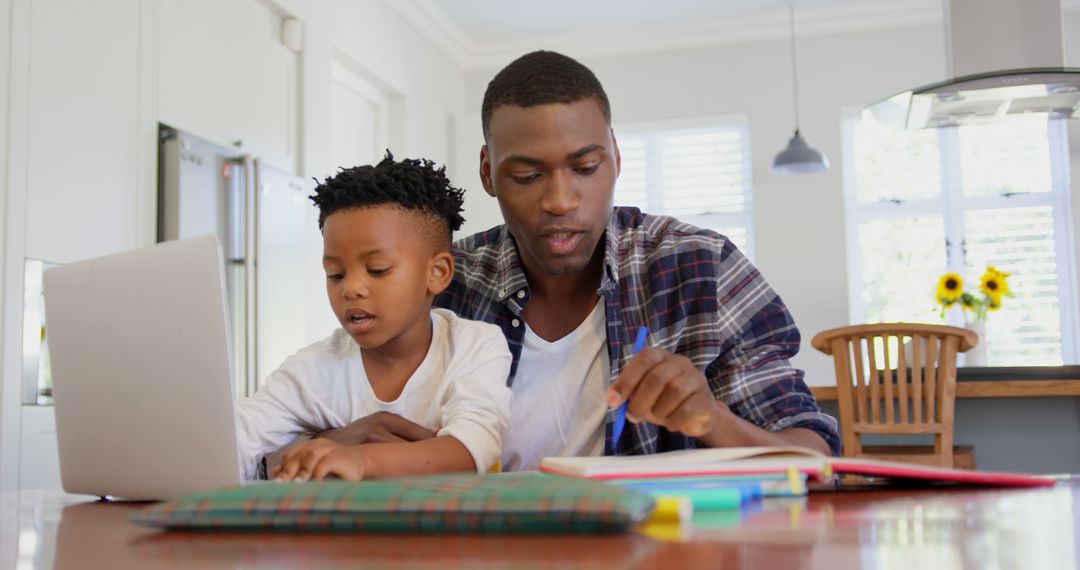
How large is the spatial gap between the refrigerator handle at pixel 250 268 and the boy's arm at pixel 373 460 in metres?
3.00

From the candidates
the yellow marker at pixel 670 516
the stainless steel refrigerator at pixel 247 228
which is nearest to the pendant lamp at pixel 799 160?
the stainless steel refrigerator at pixel 247 228

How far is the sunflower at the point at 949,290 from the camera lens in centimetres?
401

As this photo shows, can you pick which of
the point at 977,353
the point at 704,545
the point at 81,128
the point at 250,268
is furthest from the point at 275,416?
the point at 977,353

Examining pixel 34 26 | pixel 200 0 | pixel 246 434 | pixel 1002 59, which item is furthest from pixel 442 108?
pixel 246 434

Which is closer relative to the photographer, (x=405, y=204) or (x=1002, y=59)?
(x=405, y=204)

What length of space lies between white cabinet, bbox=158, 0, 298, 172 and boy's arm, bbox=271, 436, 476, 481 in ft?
9.71

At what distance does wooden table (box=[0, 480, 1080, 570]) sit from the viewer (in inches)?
19.6

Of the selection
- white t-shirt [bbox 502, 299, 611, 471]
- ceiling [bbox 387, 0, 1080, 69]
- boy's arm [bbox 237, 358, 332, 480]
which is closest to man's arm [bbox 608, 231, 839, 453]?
white t-shirt [bbox 502, 299, 611, 471]

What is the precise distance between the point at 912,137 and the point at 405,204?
16.8 ft

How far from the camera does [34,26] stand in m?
3.00

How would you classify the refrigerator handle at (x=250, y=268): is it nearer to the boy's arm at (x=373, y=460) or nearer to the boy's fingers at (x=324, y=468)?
the boy's arm at (x=373, y=460)

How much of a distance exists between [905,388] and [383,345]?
8.00 feet

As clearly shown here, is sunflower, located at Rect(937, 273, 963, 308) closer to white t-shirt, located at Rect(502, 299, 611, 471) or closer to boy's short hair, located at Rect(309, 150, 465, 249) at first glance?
white t-shirt, located at Rect(502, 299, 611, 471)

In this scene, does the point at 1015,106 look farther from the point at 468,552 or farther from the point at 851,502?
the point at 468,552
